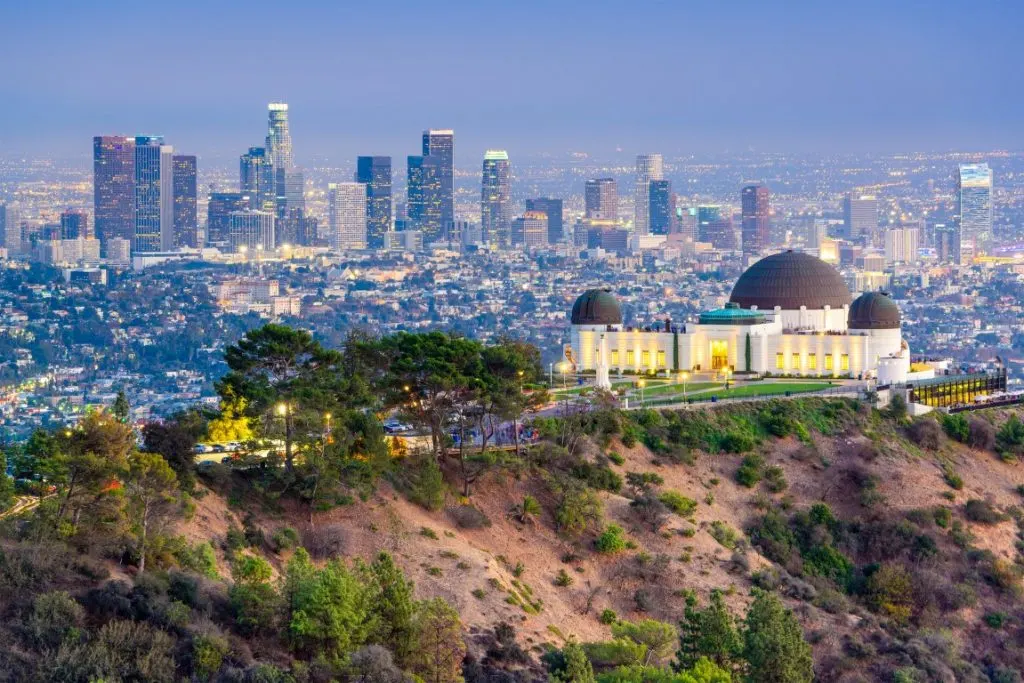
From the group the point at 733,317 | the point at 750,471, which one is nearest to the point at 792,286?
the point at 733,317

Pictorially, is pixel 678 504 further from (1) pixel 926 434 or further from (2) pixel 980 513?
(1) pixel 926 434

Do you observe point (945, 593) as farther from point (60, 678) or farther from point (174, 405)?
point (174, 405)

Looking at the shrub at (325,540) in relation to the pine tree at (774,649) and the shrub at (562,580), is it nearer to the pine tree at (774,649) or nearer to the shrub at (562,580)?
the shrub at (562,580)

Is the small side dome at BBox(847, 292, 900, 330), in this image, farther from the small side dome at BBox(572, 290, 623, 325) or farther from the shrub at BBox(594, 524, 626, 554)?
the shrub at BBox(594, 524, 626, 554)

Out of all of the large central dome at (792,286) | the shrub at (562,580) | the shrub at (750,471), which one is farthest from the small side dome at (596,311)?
the shrub at (562,580)

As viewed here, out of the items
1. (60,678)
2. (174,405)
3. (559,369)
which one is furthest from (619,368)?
(174,405)

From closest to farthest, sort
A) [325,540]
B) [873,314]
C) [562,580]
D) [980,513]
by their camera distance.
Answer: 1. [325,540]
2. [562,580]
3. [980,513]
4. [873,314]
